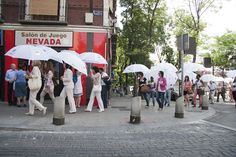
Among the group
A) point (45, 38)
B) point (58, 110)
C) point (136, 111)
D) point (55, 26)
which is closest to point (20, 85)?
point (45, 38)

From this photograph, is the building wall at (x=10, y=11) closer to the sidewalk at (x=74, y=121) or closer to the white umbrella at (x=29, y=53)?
the white umbrella at (x=29, y=53)

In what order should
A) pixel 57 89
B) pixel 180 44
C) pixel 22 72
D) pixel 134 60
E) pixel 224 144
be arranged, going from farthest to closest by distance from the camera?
pixel 134 60 → pixel 57 89 → pixel 22 72 → pixel 180 44 → pixel 224 144

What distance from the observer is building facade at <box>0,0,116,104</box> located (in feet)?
61.8

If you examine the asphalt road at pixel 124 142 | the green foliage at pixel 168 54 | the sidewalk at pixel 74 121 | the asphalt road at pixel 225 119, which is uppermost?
the green foliage at pixel 168 54

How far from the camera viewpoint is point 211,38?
49688 mm

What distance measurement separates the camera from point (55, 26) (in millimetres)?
18938

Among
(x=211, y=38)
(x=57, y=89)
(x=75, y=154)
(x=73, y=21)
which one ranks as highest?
(x=211, y=38)

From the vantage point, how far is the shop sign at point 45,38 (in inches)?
742

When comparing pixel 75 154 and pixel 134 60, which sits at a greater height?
pixel 134 60

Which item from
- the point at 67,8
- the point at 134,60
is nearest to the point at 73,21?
the point at 67,8

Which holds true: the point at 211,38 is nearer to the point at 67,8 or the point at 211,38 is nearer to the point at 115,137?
the point at 67,8

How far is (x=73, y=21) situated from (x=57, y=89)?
11.5ft

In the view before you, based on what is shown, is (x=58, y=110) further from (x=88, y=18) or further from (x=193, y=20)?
(x=193, y=20)

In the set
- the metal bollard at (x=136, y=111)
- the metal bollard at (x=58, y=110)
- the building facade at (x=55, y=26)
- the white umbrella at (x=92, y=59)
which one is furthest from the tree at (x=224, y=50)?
the metal bollard at (x=58, y=110)
